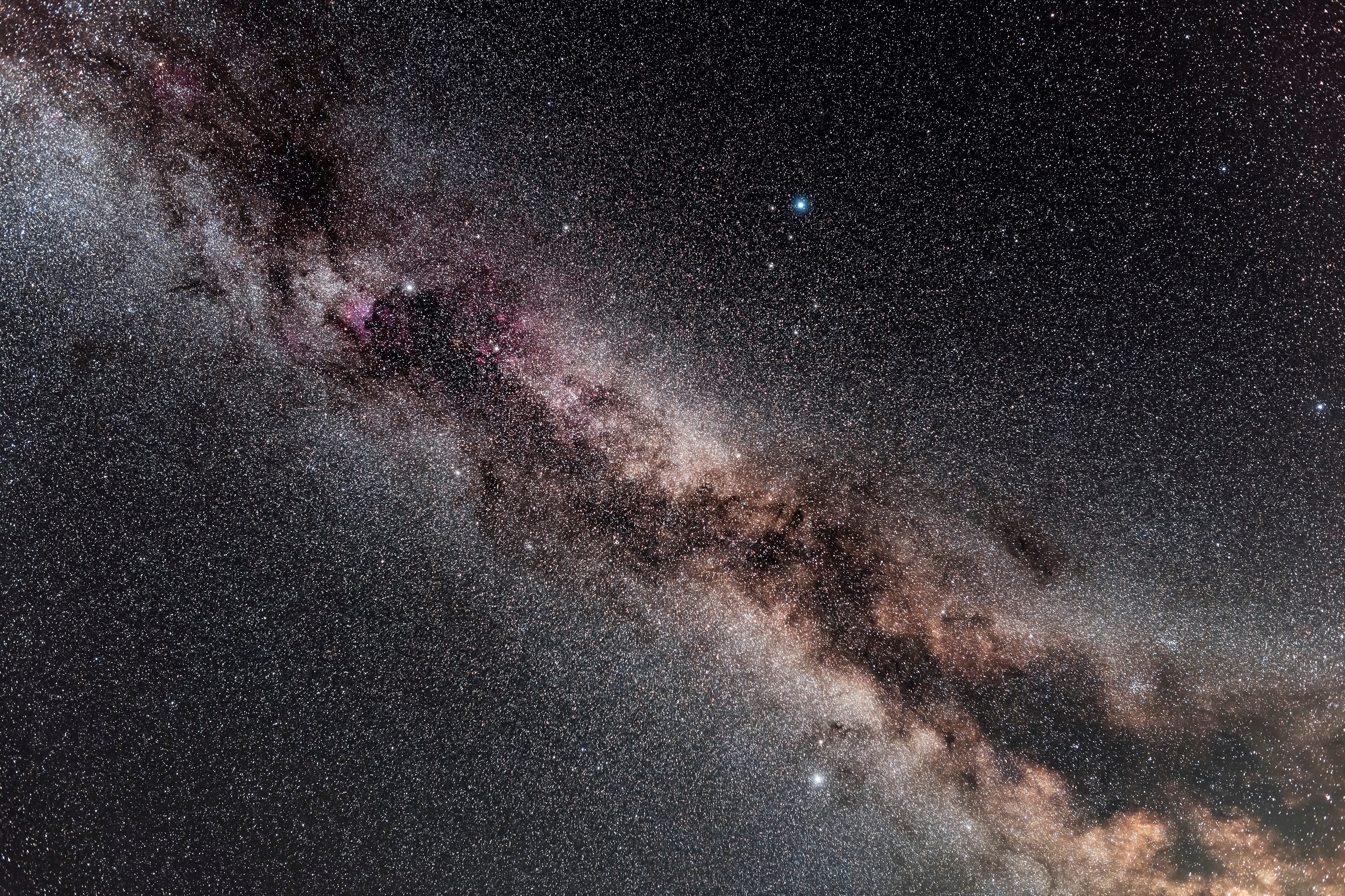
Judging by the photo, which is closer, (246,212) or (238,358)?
(246,212)

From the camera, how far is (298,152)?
203 inches

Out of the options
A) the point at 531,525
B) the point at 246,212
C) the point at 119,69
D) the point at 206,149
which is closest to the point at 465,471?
the point at 531,525

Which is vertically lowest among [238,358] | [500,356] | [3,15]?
[238,358]

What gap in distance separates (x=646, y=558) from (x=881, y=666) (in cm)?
286

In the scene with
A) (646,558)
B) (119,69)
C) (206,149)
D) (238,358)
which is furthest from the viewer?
(646,558)

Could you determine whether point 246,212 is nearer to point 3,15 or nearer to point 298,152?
point 298,152

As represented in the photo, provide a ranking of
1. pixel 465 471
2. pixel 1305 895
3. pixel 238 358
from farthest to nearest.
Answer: pixel 1305 895
pixel 465 471
pixel 238 358

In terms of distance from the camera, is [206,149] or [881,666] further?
[881,666]

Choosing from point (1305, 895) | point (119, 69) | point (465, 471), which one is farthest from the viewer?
point (1305, 895)

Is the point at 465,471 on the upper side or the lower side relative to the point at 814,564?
lower

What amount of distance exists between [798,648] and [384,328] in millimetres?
5289

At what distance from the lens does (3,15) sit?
4352 millimetres

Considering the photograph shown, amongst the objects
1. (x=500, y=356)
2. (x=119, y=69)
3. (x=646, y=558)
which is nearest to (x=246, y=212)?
(x=119, y=69)

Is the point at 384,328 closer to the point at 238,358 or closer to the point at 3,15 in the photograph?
the point at 238,358
